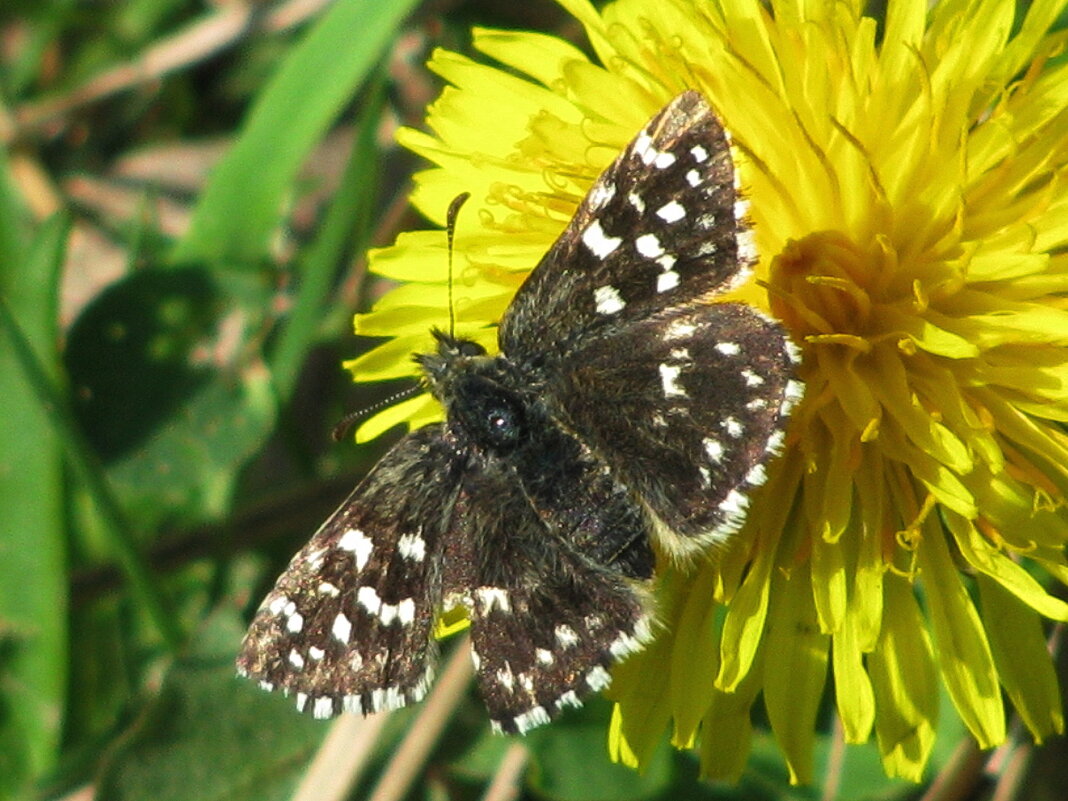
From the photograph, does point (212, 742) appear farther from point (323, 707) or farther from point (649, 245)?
point (649, 245)

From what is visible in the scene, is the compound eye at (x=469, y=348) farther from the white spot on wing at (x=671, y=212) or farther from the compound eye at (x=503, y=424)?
the white spot on wing at (x=671, y=212)

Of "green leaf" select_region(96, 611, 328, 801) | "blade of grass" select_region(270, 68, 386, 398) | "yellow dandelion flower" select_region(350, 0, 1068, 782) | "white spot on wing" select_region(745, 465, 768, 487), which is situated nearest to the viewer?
"white spot on wing" select_region(745, 465, 768, 487)

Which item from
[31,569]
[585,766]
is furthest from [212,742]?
[585,766]

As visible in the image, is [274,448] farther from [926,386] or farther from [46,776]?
[926,386]

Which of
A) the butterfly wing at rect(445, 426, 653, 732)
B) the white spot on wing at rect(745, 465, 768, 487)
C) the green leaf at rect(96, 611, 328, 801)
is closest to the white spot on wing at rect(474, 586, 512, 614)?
the butterfly wing at rect(445, 426, 653, 732)

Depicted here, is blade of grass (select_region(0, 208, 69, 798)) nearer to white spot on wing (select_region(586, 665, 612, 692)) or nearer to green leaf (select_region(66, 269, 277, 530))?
green leaf (select_region(66, 269, 277, 530))
